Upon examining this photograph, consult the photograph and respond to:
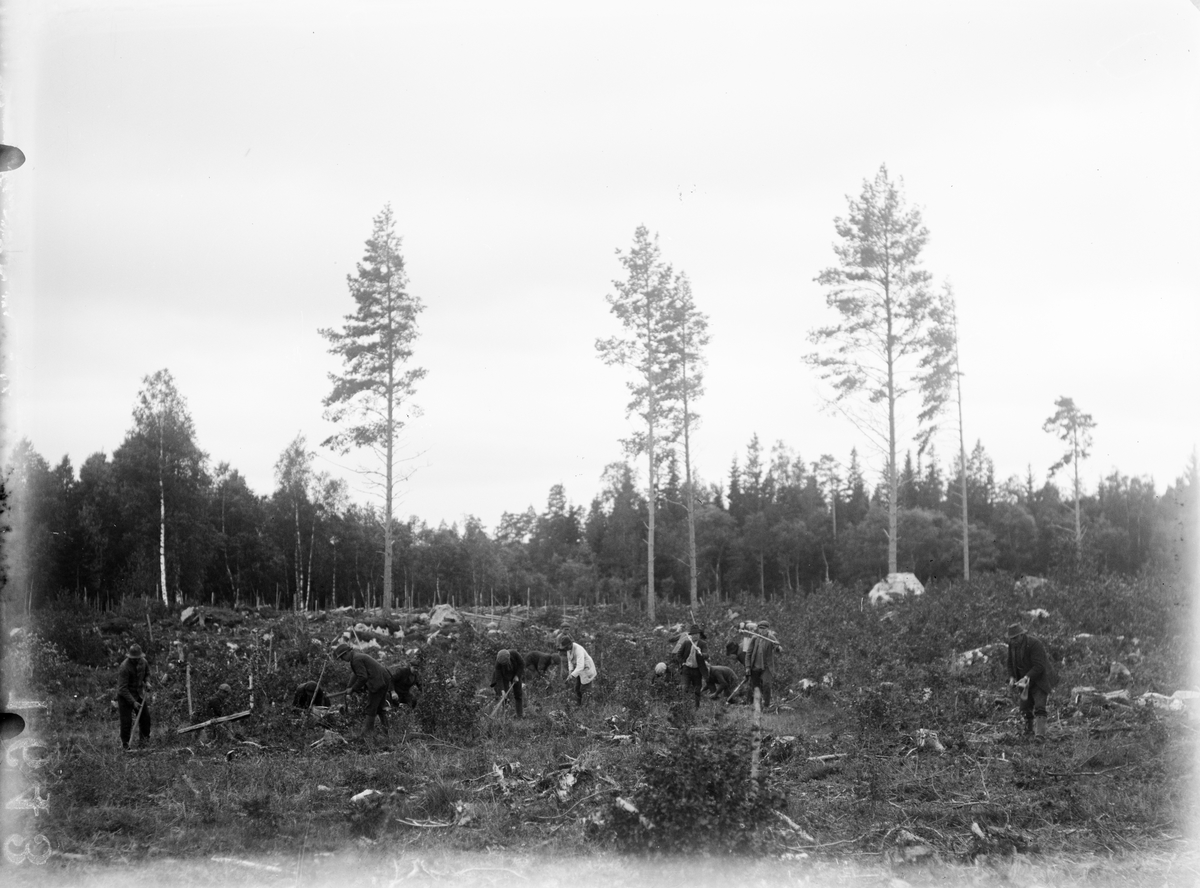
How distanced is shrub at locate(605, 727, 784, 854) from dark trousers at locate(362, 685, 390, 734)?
5.63 metres

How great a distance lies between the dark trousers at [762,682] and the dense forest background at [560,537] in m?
12.4

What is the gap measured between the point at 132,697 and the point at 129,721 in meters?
0.34

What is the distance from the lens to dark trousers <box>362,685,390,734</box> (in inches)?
439

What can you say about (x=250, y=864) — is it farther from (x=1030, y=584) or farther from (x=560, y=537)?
(x=560, y=537)

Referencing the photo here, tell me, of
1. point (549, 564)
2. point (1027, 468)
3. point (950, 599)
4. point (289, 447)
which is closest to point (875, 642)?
point (950, 599)

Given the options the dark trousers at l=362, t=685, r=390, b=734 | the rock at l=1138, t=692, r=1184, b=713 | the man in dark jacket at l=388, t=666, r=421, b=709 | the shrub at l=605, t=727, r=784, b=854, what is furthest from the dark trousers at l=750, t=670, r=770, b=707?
the shrub at l=605, t=727, r=784, b=854

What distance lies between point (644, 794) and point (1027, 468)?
67.8m

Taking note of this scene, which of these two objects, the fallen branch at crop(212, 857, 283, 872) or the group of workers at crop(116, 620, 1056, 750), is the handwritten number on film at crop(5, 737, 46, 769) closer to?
the group of workers at crop(116, 620, 1056, 750)

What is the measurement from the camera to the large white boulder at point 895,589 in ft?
70.9

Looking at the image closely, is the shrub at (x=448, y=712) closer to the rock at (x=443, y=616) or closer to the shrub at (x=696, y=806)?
the shrub at (x=696, y=806)

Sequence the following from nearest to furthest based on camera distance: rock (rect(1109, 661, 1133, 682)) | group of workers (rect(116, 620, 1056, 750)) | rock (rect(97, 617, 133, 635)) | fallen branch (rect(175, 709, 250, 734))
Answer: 1. group of workers (rect(116, 620, 1056, 750))
2. fallen branch (rect(175, 709, 250, 734))
3. rock (rect(1109, 661, 1133, 682))
4. rock (rect(97, 617, 133, 635))

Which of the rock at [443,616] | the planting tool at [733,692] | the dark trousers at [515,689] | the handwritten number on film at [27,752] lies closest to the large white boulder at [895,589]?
the planting tool at [733,692]

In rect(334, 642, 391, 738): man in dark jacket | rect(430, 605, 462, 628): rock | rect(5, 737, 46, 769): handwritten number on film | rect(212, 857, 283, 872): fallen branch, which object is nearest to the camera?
rect(212, 857, 283, 872): fallen branch

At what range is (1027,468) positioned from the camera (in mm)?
66500
